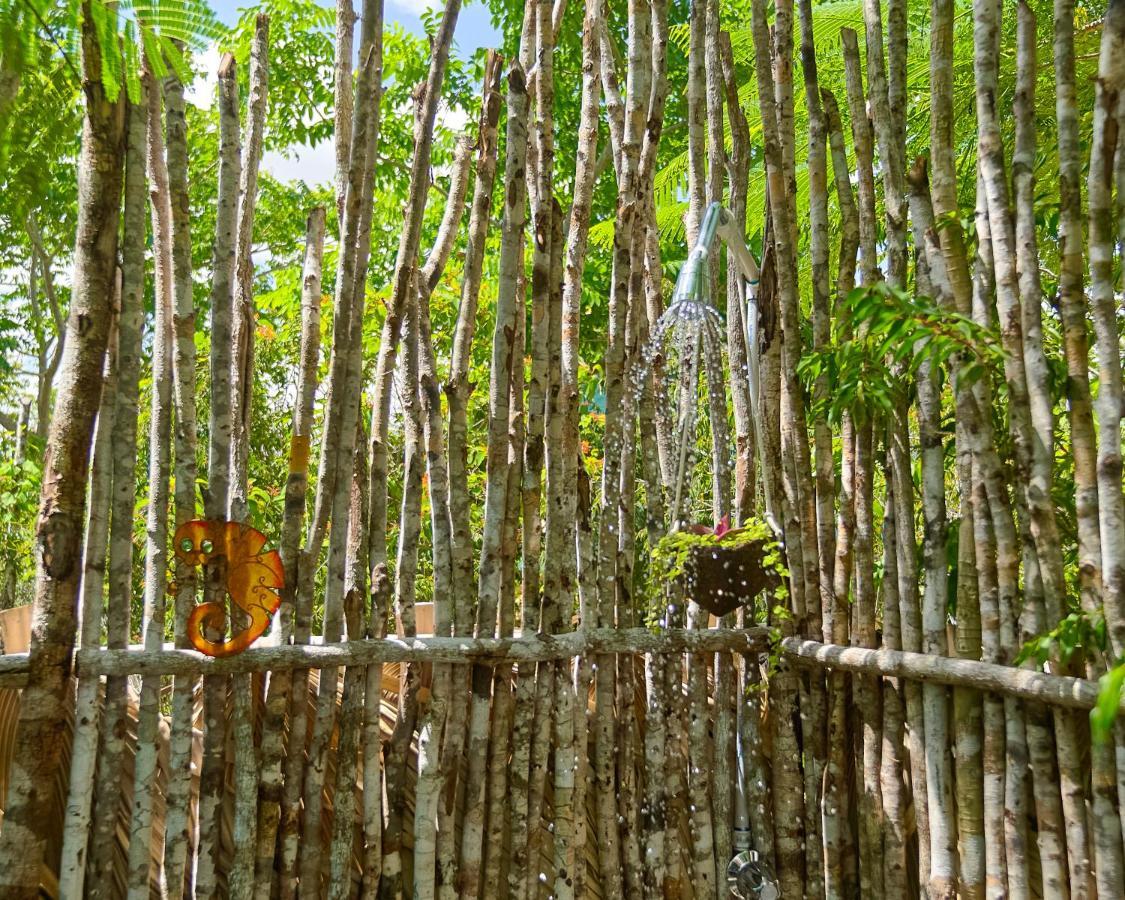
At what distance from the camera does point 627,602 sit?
7.02ft

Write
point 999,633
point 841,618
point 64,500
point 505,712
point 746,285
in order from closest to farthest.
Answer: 1. point 64,500
2. point 999,633
3. point 505,712
4. point 841,618
5. point 746,285

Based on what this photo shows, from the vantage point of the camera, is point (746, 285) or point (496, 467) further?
point (746, 285)

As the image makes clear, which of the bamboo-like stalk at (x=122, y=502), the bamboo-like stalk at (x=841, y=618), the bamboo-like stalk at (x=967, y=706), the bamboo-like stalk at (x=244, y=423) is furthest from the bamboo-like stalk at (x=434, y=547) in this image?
the bamboo-like stalk at (x=967, y=706)

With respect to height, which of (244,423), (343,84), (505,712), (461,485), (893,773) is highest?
(343,84)

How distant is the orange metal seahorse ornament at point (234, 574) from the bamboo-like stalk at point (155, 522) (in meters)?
0.07

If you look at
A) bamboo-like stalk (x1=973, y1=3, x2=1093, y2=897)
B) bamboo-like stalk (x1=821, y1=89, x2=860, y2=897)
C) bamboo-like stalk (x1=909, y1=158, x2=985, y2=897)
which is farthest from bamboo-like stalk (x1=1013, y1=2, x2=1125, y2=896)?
bamboo-like stalk (x1=821, y1=89, x2=860, y2=897)

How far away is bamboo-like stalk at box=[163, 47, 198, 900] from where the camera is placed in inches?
66.6

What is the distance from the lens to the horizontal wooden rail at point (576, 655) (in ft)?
5.28

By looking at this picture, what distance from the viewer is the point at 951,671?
1.76 m

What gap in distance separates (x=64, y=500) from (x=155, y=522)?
304 mm

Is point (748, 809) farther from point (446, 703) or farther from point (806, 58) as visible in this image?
point (806, 58)

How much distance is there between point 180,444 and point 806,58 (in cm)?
148

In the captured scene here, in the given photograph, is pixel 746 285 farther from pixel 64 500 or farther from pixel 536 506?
pixel 64 500

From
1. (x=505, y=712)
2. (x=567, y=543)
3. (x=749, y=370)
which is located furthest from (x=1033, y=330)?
(x=505, y=712)
